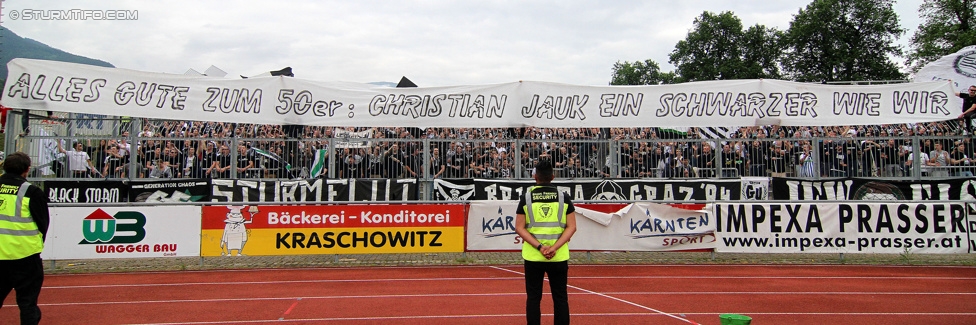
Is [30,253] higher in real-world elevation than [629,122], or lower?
lower

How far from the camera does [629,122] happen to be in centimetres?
1388

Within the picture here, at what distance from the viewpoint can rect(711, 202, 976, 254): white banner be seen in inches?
478

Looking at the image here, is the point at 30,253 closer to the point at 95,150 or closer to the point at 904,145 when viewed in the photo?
the point at 95,150

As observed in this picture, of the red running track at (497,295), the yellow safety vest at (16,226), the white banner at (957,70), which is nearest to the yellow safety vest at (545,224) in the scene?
the red running track at (497,295)

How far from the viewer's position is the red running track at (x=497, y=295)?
7.78m

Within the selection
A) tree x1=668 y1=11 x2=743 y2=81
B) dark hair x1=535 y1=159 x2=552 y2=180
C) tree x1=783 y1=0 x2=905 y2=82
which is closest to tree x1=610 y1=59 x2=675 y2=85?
tree x1=668 y1=11 x2=743 y2=81

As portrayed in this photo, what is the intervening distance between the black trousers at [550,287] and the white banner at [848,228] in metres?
7.70

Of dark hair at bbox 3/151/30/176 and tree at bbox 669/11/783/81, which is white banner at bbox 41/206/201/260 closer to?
dark hair at bbox 3/151/30/176

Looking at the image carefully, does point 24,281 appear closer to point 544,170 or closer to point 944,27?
point 544,170

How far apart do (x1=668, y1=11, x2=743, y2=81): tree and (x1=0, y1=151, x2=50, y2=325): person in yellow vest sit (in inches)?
2131

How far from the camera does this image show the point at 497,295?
9.12 meters

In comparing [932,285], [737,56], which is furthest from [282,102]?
[737,56]

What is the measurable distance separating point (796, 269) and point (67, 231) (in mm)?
13280

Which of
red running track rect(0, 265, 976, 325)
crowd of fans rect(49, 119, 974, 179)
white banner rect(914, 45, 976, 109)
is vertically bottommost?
red running track rect(0, 265, 976, 325)
